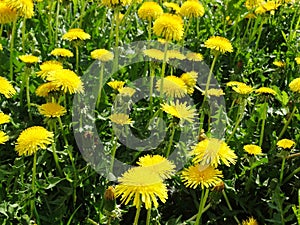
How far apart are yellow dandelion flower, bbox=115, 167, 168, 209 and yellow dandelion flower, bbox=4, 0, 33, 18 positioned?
966mm

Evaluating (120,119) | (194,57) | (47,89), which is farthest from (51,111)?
(194,57)

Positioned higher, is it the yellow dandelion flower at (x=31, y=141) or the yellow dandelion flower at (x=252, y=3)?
the yellow dandelion flower at (x=252, y=3)

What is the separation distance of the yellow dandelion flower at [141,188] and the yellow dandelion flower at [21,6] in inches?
38.0

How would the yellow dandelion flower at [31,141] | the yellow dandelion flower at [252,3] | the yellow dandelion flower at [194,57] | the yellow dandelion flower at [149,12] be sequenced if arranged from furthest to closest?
the yellow dandelion flower at [252,3], the yellow dandelion flower at [194,57], the yellow dandelion flower at [149,12], the yellow dandelion flower at [31,141]

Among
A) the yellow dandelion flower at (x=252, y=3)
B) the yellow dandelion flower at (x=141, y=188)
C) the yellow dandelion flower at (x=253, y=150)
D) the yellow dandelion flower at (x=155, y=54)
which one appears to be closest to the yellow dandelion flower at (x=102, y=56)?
the yellow dandelion flower at (x=155, y=54)

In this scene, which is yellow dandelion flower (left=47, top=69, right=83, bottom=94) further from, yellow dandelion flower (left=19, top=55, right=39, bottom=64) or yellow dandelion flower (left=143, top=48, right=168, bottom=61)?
yellow dandelion flower (left=143, top=48, right=168, bottom=61)

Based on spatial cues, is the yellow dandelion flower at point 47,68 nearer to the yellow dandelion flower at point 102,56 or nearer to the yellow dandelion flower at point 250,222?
the yellow dandelion flower at point 102,56

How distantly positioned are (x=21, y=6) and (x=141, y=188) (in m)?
1.04

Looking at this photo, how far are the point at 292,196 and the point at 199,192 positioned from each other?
366mm

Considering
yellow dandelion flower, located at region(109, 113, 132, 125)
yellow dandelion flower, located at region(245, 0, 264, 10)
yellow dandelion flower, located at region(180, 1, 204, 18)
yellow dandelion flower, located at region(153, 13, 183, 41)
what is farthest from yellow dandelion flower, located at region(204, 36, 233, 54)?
yellow dandelion flower, located at region(245, 0, 264, 10)

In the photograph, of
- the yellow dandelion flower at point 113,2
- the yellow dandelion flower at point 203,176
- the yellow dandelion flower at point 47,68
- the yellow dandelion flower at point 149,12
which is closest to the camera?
the yellow dandelion flower at point 203,176

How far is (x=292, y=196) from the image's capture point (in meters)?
2.00

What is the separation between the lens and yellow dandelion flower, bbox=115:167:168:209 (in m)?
1.37

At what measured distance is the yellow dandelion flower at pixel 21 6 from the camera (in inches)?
80.7
